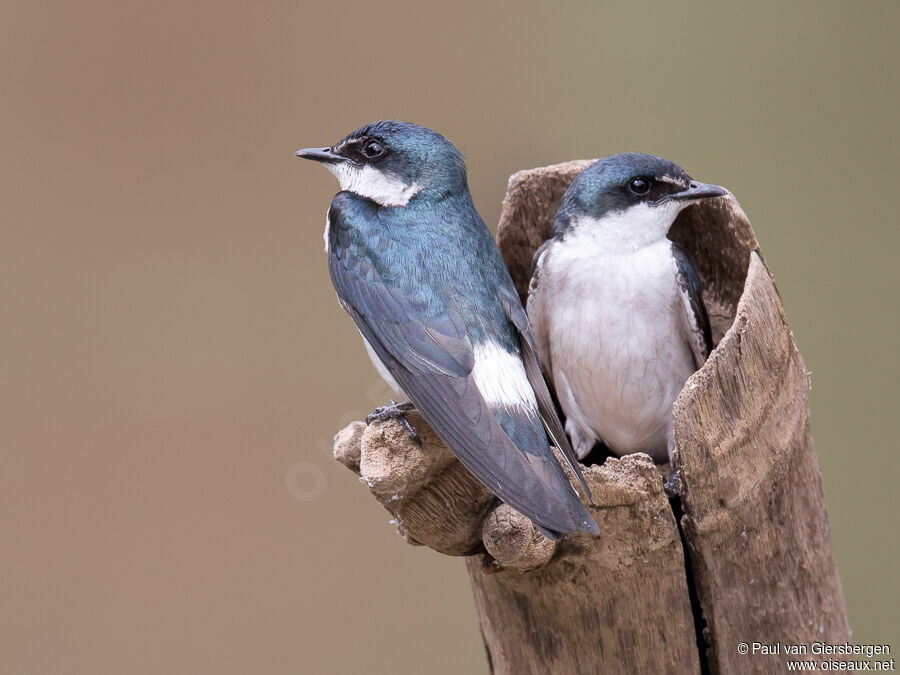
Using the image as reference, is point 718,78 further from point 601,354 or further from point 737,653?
point 737,653

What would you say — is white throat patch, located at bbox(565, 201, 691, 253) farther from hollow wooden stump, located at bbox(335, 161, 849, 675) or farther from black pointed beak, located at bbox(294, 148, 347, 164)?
black pointed beak, located at bbox(294, 148, 347, 164)

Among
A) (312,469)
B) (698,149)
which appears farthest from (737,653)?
(698,149)

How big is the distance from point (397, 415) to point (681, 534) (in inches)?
13.9

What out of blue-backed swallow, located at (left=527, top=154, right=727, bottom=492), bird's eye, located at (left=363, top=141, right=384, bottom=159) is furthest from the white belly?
bird's eye, located at (left=363, top=141, right=384, bottom=159)

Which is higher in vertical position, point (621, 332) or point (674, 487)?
point (621, 332)

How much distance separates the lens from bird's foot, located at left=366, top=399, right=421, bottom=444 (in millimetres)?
1220

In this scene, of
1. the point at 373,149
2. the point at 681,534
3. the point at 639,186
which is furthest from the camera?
the point at 639,186

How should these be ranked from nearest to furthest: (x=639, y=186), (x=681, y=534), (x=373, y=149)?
1. (x=681, y=534)
2. (x=373, y=149)
3. (x=639, y=186)

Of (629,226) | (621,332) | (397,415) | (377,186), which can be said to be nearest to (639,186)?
(629,226)

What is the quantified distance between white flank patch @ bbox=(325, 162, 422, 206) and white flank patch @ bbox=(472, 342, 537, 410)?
23 centimetres

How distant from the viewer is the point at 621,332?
1.47 metres

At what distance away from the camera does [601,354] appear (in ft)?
4.88

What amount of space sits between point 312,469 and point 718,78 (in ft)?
4.16

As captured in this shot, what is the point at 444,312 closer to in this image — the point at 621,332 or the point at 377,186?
the point at 377,186
